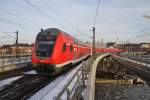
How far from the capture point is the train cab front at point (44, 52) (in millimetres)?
17641

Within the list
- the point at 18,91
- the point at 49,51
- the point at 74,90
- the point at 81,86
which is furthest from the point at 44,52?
the point at 74,90

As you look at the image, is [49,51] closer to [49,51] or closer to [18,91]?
[49,51]

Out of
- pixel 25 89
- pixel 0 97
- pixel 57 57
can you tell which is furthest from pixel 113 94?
pixel 0 97

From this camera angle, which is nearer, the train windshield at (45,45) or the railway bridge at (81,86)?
the railway bridge at (81,86)

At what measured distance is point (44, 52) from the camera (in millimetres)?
18031

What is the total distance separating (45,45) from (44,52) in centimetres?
61

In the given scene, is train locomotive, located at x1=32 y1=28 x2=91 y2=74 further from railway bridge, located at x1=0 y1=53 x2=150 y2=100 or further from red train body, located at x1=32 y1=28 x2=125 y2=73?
railway bridge, located at x1=0 y1=53 x2=150 y2=100

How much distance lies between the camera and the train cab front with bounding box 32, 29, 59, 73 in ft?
57.9

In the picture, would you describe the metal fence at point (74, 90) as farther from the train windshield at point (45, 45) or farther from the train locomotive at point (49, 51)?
the train windshield at point (45, 45)

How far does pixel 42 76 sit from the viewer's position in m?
18.8

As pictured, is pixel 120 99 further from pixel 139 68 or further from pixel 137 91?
pixel 139 68

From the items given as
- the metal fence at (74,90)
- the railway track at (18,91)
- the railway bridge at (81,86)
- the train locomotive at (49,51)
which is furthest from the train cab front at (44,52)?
the metal fence at (74,90)

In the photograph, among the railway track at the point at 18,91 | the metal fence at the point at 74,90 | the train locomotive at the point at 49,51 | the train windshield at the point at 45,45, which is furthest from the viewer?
the train windshield at the point at 45,45

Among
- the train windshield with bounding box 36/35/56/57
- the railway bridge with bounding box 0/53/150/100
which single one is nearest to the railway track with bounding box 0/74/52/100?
the railway bridge with bounding box 0/53/150/100
